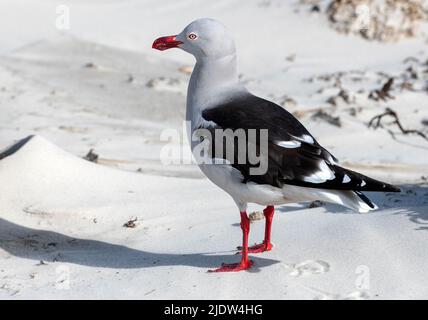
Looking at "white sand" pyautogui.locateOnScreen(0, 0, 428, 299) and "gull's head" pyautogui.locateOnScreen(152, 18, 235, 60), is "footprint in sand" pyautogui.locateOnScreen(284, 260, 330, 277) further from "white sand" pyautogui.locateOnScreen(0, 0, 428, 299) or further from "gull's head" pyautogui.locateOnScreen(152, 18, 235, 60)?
"gull's head" pyautogui.locateOnScreen(152, 18, 235, 60)

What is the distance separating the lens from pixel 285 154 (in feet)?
13.8

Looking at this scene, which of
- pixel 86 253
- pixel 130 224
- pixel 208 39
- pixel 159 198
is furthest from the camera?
pixel 159 198

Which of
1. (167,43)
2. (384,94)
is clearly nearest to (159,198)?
(167,43)

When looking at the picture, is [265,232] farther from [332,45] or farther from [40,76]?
[332,45]

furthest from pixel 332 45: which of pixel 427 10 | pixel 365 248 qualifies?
pixel 365 248

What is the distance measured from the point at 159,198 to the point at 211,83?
1.58m

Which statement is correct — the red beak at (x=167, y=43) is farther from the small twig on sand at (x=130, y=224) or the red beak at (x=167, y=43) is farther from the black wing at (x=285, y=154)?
the small twig on sand at (x=130, y=224)

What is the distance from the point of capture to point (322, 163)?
4.15m

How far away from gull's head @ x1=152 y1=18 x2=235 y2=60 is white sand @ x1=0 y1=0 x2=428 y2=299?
1177 millimetres

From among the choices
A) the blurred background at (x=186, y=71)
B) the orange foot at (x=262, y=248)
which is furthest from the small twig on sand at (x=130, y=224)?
the blurred background at (x=186, y=71)

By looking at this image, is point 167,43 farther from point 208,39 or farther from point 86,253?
point 86,253

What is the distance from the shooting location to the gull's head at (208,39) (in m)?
4.55

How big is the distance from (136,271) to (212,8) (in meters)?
9.71

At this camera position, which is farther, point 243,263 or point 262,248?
point 262,248
